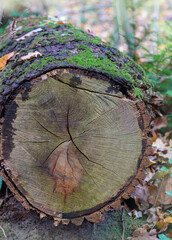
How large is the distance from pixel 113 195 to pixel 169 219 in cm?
66

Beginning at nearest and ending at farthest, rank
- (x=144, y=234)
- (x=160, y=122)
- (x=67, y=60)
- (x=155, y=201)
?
(x=67, y=60) → (x=144, y=234) → (x=155, y=201) → (x=160, y=122)

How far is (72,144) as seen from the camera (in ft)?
5.96

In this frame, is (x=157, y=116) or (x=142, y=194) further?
(x=157, y=116)

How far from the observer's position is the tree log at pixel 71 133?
1710mm

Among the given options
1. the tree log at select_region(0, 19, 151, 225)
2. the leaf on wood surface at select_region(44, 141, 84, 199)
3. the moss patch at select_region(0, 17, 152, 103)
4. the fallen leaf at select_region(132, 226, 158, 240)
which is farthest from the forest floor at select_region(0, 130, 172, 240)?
the moss patch at select_region(0, 17, 152, 103)

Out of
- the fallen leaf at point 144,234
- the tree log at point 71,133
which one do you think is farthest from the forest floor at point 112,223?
the tree log at point 71,133

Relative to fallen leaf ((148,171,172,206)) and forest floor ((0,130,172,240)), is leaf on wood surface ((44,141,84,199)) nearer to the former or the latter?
forest floor ((0,130,172,240))

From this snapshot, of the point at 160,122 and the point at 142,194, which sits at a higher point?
the point at 160,122

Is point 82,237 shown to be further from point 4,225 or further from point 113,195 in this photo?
point 4,225

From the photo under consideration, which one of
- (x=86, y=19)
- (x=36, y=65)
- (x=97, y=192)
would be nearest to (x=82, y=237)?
(x=97, y=192)

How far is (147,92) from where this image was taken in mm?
2266

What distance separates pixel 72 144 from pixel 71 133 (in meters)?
0.10

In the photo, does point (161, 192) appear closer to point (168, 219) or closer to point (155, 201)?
point (155, 201)

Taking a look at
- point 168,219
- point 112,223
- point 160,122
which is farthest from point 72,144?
point 160,122
